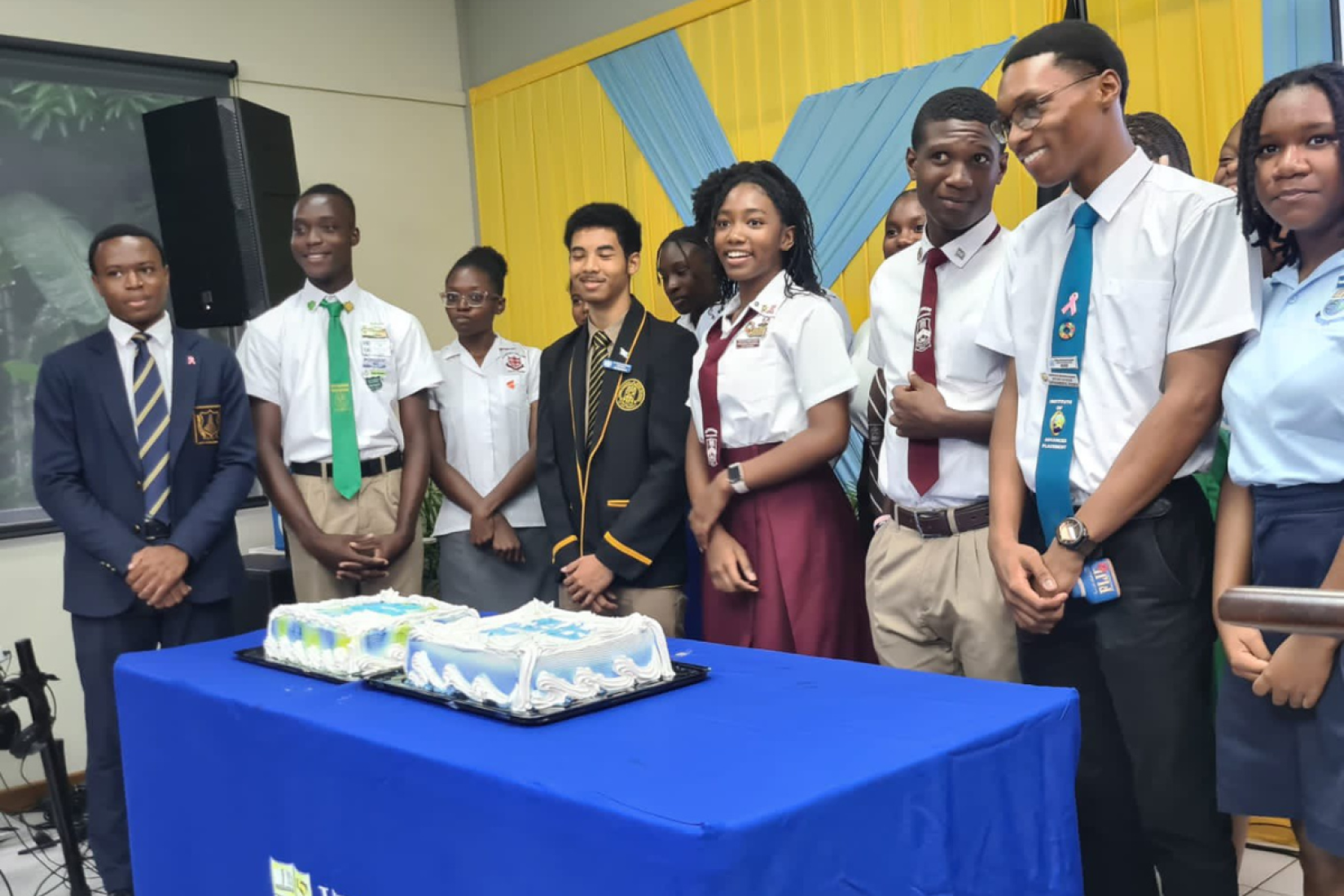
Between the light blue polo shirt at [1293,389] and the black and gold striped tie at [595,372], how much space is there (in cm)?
155

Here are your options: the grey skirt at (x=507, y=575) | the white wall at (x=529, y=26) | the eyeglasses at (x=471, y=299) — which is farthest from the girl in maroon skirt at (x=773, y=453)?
the white wall at (x=529, y=26)

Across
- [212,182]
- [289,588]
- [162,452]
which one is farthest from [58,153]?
[162,452]

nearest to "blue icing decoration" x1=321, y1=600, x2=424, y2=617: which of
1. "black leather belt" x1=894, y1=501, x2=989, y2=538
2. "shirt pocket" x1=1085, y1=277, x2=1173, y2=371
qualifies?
"black leather belt" x1=894, y1=501, x2=989, y2=538

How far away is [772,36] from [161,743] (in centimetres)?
352

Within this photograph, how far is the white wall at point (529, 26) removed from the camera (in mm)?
5172

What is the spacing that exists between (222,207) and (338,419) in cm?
151

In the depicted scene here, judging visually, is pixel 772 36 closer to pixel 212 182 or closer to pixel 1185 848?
pixel 212 182

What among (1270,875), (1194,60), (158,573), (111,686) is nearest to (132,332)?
(158,573)

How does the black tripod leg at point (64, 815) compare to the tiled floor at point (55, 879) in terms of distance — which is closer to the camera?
the black tripod leg at point (64, 815)

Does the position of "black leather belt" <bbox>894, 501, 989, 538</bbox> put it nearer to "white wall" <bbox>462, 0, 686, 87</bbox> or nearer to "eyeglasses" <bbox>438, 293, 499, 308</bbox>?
"eyeglasses" <bbox>438, 293, 499, 308</bbox>

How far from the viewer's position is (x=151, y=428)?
2955 millimetres

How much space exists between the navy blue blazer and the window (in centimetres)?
→ 170

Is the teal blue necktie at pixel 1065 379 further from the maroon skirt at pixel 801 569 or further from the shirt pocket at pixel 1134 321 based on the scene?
the maroon skirt at pixel 801 569

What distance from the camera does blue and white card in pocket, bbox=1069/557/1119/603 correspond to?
177cm
